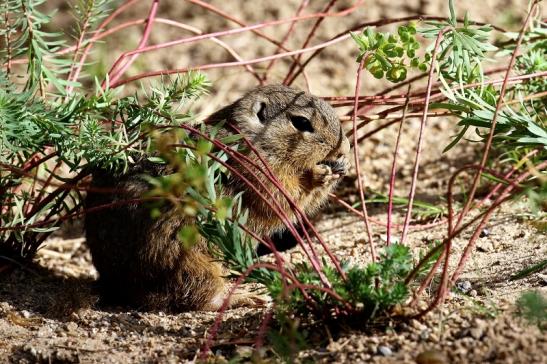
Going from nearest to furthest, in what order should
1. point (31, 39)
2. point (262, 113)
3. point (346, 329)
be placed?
1. point (346, 329)
2. point (31, 39)
3. point (262, 113)

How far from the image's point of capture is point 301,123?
182 inches

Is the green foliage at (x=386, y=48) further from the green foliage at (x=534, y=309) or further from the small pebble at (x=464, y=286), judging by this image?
the green foliage at (x=534, y=309)

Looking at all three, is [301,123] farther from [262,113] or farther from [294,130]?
[262,113]

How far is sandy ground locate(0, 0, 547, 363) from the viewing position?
2.97 meters

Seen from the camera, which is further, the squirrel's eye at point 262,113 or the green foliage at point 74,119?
the squirrel's eye at point 262,113

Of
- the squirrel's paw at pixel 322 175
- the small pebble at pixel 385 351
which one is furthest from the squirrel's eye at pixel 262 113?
the small pebble at pixel 385 351

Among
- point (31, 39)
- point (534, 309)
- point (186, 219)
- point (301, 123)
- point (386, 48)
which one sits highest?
point (386, 48)

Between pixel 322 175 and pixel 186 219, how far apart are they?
921 millimetres

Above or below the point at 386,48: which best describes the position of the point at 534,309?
below

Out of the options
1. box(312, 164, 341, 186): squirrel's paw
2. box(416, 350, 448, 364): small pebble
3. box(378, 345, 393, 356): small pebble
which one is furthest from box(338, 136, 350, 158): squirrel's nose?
box(416, 350, 448, 364): small pebble

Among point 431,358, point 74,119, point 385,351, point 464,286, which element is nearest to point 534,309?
point 431,358

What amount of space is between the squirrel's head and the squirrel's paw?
1.6 inches

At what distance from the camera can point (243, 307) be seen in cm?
411

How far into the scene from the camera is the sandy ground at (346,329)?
2.97m
